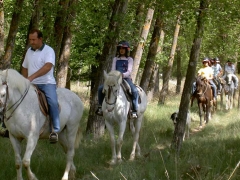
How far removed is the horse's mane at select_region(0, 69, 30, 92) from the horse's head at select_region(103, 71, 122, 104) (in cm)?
321

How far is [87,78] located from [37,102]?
63.2 feet

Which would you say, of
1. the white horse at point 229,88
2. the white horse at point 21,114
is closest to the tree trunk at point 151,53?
the white horse at point 229,88

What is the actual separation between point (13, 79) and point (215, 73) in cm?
1852

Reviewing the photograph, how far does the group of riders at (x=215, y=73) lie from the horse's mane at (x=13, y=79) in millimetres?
12695

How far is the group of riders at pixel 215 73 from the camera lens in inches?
776

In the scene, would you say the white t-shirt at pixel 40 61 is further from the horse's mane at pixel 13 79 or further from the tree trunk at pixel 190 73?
the tree trunk at pixel 190 73

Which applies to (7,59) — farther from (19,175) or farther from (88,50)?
(88,50)

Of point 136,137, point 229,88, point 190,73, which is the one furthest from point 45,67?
point 229,88

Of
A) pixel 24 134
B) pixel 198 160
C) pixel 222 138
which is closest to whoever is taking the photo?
pixel 24 134

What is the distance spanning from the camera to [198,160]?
363 inches

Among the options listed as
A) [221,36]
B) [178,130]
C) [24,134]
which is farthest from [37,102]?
[221,36]

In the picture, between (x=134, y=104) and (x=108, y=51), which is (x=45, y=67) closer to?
(x=134, y=104)

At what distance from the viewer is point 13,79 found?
7.70m

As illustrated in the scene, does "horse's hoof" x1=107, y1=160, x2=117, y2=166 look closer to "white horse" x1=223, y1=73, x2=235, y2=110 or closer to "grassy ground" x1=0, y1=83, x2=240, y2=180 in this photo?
"grassy ground" x1=0, y1=83, x2=240, y2=180
